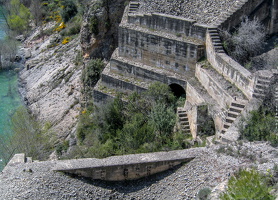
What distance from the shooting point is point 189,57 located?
20.3 m

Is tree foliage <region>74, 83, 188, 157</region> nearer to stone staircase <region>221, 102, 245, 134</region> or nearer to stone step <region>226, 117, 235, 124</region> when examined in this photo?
stone staircase <region>221, 102, 245, 134</region>

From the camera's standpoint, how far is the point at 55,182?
12641 millimetres

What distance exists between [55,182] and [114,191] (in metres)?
1.86

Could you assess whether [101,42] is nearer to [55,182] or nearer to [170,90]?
[170,90]

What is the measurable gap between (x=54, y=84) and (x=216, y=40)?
1558 cm

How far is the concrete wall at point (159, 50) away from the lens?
2025cm

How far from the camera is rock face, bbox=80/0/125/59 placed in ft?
85.8

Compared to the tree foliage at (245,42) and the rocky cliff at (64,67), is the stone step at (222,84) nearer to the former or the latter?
the tree foliage at (245,42)

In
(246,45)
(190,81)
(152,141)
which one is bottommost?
(152,141)

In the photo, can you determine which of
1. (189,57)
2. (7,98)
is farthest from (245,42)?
(7,98)

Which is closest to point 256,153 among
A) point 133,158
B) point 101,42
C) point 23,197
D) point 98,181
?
point 133,158

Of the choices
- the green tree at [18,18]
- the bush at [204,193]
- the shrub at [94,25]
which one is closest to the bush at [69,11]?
the green tree at [18,18]

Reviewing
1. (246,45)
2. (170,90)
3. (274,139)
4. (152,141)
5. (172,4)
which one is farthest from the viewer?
(172,4)

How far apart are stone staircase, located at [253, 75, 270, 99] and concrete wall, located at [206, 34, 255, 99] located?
28cm
